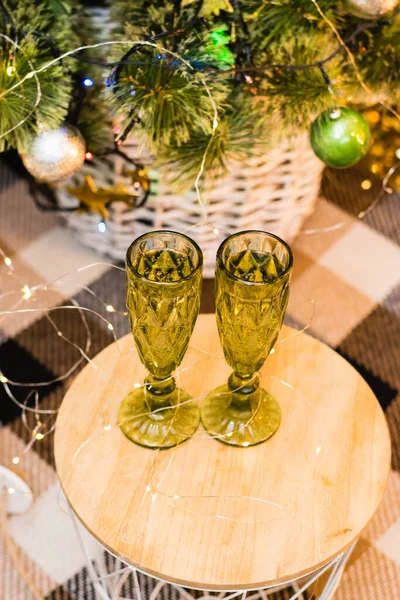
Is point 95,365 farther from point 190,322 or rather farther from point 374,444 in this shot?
point 374,444

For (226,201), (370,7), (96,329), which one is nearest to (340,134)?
(370,7)

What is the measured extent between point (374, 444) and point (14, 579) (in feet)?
1.81

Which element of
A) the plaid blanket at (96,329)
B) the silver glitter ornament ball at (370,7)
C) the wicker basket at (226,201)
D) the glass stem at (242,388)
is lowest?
the plaid blanket at (96,329)

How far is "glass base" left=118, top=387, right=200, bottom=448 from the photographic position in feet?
2.30

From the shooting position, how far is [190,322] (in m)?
0.63

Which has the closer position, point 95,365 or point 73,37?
point 95,365

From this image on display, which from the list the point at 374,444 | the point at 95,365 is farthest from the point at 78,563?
the point at 374,444

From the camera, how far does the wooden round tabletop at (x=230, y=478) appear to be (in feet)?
2.02

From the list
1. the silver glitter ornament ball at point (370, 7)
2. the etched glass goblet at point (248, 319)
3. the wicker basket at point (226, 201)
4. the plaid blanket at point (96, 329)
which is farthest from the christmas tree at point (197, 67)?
the plaid blanket at point (96, 329)

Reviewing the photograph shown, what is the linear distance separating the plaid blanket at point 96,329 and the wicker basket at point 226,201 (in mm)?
121

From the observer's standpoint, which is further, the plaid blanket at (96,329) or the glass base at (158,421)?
the plaid blanket at (96,329)

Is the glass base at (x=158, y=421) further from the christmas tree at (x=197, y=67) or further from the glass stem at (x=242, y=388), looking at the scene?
the christmas tree at (x=197, y=67)

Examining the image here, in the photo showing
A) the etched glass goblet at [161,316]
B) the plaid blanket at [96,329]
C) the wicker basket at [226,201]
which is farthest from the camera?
the wicker basket at [226,201]

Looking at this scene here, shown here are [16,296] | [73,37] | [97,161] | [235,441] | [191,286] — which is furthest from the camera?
[16,296]
